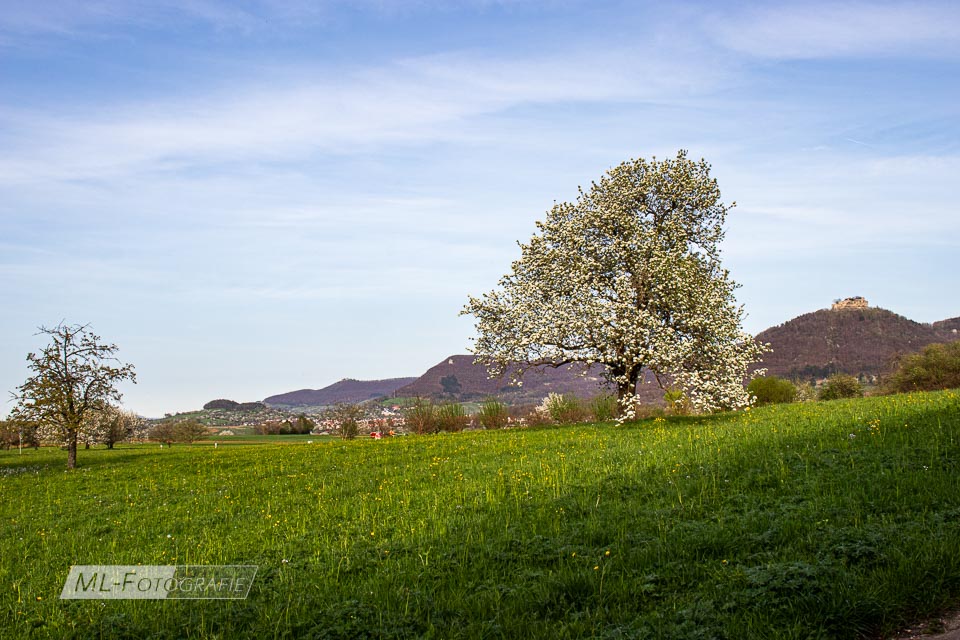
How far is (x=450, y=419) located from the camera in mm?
45219

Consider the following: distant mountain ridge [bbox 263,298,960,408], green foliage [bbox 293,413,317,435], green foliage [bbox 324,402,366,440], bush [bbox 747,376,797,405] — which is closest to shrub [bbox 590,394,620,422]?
bush [bbox 747,376,797,405]

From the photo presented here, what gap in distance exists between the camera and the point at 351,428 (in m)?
57.7

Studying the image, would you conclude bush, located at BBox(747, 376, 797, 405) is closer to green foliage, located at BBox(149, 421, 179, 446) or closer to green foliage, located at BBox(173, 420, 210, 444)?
green foliage, located at BBox(173, 420, 210, 444)

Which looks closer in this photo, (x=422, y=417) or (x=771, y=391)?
(x=422, y=417)

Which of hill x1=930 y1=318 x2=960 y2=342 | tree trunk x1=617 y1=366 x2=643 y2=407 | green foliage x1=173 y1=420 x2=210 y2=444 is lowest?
green foliage x1=173 y1=420 x2=210 y2=444

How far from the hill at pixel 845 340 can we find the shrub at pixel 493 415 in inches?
3684

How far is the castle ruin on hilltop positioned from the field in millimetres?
165876

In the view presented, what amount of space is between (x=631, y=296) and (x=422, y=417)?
2190 centimetres

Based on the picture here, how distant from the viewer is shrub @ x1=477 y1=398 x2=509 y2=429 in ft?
140

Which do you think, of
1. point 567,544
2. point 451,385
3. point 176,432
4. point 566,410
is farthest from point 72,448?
point 451,385

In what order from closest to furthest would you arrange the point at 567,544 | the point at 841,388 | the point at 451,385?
the point at 567,544
the point at 841,388
the point at 451,385

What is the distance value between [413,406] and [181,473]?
2267 cm

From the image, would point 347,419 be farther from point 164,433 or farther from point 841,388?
point 841,388

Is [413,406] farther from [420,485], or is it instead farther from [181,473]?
[420,485]
